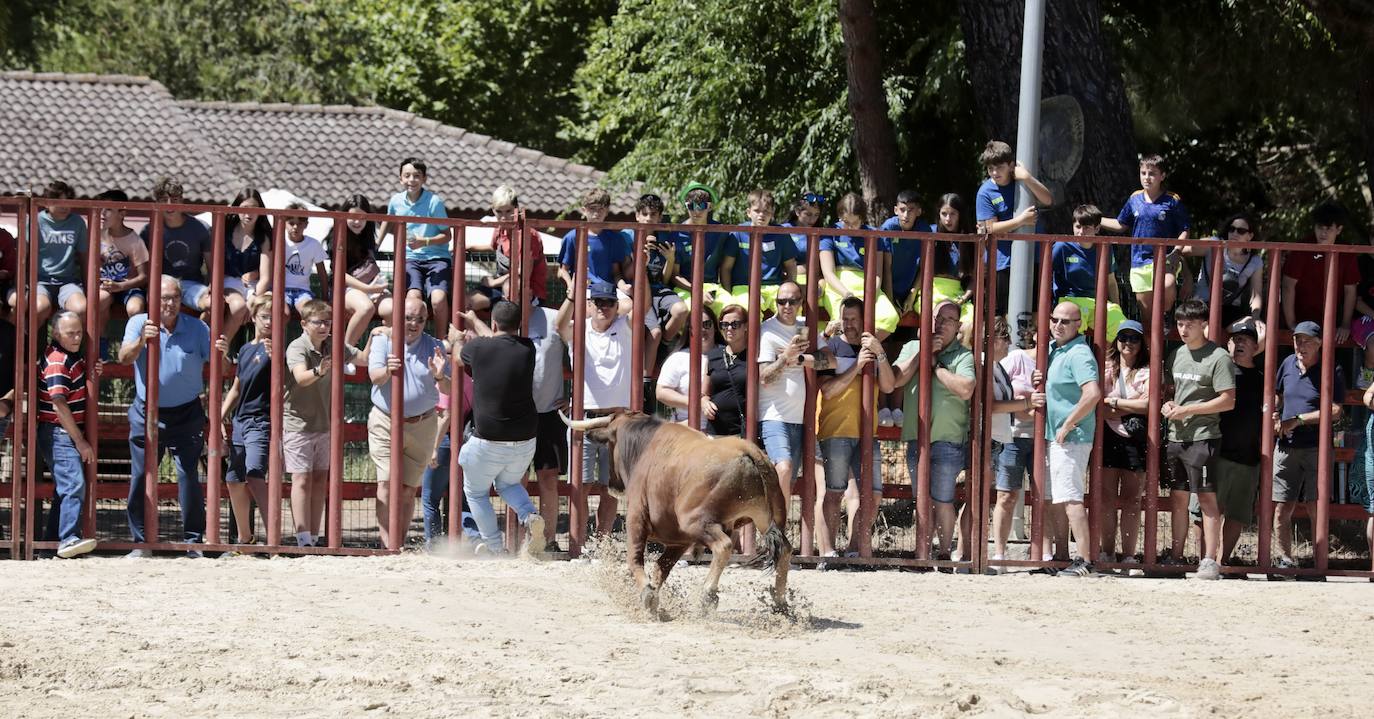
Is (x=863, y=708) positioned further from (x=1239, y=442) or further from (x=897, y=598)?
(x=1239, y=442)

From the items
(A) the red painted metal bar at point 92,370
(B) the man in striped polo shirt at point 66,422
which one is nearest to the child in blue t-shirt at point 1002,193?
(A) the red painted metal bar at point 92,370

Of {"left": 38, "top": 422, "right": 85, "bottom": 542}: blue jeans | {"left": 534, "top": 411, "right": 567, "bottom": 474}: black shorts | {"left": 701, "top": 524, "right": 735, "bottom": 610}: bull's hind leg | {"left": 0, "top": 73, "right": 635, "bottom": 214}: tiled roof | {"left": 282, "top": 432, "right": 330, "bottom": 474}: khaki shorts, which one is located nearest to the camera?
{"left": 701, "top": 524, "right": 735, "bottom": 610}: bull's hind leg

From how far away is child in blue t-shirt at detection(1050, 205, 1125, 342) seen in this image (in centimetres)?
1145

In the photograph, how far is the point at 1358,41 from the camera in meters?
16.0

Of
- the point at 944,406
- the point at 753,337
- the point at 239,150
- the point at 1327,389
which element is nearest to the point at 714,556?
the point at 753,337

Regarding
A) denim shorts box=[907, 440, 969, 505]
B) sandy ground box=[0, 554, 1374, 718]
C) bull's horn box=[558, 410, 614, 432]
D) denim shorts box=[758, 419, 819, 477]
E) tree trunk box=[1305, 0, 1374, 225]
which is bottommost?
sandy ground box=[0, 554, 1374, 718]

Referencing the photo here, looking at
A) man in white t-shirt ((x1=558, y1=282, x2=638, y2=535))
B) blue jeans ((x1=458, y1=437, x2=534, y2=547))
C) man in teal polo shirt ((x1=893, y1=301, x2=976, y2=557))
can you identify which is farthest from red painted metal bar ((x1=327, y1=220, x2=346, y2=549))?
man in teal polo shirt ((x1=893, y1=301, x2=976, y2=557))

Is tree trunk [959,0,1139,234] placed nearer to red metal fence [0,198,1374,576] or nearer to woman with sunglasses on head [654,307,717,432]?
red metal fence [0,198,1374,576]

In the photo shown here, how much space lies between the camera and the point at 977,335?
36.1 ft

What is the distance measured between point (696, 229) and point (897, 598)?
8.59 ft

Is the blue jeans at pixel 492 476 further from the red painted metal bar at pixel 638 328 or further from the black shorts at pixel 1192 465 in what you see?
the black shorts at pixel 1192 465

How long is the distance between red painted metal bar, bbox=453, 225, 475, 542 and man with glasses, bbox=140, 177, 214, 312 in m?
1.61

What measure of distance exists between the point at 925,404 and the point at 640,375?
1.78m

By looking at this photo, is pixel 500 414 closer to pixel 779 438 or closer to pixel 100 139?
pixel 779 438
